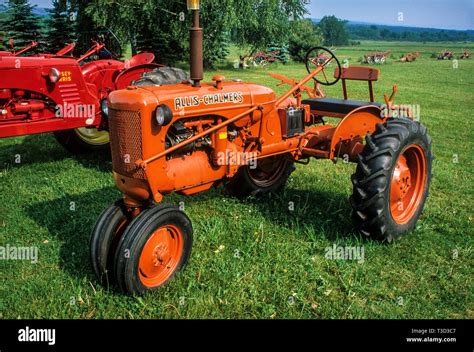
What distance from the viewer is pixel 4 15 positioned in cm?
2008

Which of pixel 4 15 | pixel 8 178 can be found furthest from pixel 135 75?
pixel 4 15

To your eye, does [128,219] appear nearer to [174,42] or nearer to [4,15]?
[174,42]

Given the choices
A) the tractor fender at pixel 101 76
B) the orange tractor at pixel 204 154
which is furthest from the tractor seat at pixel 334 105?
the tractor fender at pixel 101 76

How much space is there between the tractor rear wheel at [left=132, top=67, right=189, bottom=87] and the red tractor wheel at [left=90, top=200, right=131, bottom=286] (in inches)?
85.4

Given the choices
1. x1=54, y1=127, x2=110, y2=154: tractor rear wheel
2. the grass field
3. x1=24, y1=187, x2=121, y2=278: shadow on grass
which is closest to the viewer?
the grass field

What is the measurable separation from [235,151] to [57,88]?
10.7ft

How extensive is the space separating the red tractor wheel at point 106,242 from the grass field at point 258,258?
0.15 meters

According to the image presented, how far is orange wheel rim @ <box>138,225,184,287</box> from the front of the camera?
3223 millimetres

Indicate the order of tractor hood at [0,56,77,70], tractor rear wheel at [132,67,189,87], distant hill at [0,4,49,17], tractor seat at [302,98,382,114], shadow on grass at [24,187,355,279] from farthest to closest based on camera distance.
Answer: distant hill at [0,4,49,17]
tractor hood at [0,56,77,70]
tractor rear wheel at [132,67,189,87]
tractor seat at [302,98,382,114]
shadow on grass at [24,187,355,279]

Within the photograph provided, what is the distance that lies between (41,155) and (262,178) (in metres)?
3.81

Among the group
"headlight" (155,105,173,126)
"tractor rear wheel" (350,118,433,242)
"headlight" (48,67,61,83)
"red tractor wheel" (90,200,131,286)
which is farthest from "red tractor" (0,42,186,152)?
"tractor rear wheel" (350,118,433,242)

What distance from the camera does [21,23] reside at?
1967 cm

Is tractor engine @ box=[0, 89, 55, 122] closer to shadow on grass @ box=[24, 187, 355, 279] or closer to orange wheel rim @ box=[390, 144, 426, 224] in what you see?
shadow on grass @ box=[24, 187, 355, 279]
